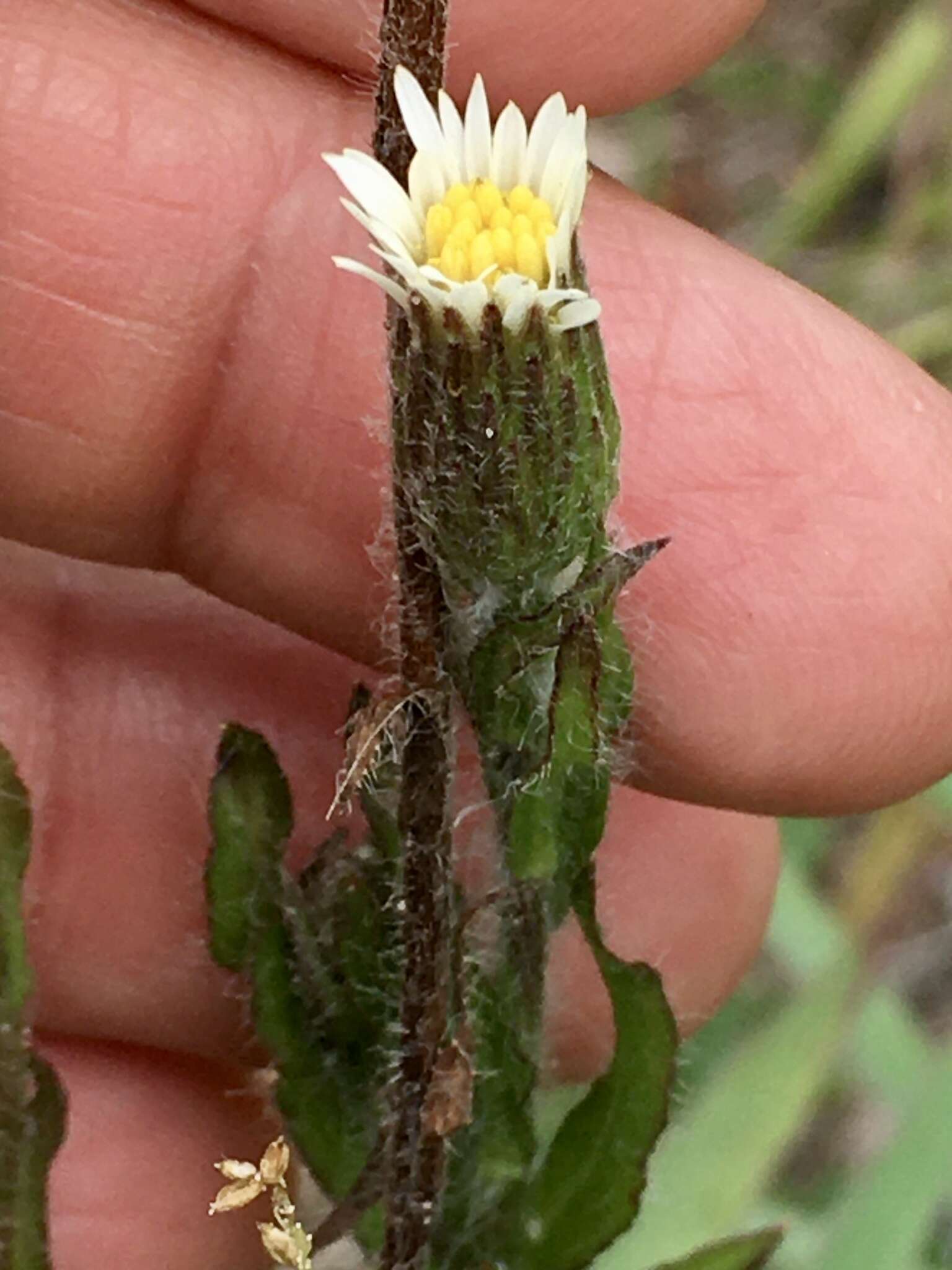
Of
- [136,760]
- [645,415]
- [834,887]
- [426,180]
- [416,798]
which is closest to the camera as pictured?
[426,180]

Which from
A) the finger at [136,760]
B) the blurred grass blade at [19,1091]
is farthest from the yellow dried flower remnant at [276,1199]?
the finger at [136,760]

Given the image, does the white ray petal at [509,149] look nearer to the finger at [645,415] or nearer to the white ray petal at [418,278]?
the white ray petal at [418,278]

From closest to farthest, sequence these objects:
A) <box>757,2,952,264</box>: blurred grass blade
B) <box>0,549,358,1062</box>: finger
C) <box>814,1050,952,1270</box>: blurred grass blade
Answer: <box>0,549,358,1062</box>: finger, <box>814,1050,952,1270</box>: blurred grass blade, <box>757,2,952,264</box>: blurred grass blade

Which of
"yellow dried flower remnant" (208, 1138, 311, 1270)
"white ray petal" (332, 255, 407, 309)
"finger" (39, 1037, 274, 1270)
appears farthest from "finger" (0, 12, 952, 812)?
"finger" (39, 1037, 274, 1270)

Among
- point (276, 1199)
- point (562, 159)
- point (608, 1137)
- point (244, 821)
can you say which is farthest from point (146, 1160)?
point (562, 159)

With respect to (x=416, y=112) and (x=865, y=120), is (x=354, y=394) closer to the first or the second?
(x=416, y=112)

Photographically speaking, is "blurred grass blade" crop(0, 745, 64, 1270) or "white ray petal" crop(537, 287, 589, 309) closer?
"white ray petal" crop(537, 287, 589, 309)

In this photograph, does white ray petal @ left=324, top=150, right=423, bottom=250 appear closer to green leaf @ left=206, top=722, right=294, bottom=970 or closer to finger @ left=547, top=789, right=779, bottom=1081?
green leaf @ left=206, top=722, right=294, bottom=970
